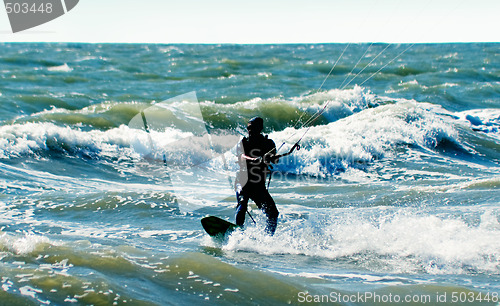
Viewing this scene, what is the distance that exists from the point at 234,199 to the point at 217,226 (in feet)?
10.9

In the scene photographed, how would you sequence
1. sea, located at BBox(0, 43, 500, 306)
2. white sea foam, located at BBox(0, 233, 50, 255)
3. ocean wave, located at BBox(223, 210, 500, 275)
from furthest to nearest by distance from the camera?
ocean wave, located at BBox(223, 210, 500, 275)
white sea foam, located at BBox(0, 233, 50, 255)
sea, located at BBox(0, 43, 500, 306)

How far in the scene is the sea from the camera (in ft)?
18.1

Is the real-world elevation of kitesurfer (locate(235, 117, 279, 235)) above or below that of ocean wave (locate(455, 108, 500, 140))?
above

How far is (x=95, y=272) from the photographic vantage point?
5512 millimetres

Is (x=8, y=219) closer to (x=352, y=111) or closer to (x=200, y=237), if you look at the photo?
(x=200, y=237)

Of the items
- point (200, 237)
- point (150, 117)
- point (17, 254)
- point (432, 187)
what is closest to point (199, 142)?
point (150, 117)

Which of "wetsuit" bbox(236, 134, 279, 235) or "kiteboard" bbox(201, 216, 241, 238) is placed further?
"kiteboard" bbox(201, 216, 241, 238)

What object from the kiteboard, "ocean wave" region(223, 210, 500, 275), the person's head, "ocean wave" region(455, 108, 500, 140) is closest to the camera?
"ocean wave" region(223, 210, 500, 275)

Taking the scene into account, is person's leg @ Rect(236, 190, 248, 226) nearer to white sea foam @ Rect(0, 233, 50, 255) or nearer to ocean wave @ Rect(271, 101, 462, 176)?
white sea foam @ Rect(0, 233, 50, 255)

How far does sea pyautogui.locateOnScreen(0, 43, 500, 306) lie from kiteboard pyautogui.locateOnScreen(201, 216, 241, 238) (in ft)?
0.41

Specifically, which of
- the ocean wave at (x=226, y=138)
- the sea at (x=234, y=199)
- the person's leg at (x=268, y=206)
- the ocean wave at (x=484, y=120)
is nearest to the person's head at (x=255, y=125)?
the person's leg at (x=268, y=206)

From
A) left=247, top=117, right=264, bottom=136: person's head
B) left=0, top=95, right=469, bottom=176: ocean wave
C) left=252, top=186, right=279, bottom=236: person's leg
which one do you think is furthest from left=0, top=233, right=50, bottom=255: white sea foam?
left=0, top=95, right=469, bottom=176: ocean wave

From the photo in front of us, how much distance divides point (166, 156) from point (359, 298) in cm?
1037

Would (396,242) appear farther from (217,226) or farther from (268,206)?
(217,226)
